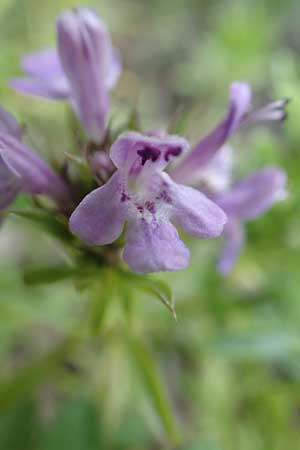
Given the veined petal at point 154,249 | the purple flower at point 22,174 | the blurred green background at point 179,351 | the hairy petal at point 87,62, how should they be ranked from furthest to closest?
the blurred green background at point 179,351, the hairy petal at point 87,62, the purple flower at point 22,174, the veined petal at point 154,249

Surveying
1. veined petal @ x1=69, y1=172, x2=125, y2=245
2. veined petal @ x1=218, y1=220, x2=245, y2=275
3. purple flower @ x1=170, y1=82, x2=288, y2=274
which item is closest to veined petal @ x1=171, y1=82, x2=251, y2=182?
purple flower @ x1=170, y1=82, x2=288, y2=274

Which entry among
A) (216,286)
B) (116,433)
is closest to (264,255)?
(216,286)

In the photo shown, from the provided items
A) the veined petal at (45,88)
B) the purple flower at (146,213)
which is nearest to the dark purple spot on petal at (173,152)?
the purple flower at (146,213)

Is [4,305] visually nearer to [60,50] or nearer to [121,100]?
[60,50]

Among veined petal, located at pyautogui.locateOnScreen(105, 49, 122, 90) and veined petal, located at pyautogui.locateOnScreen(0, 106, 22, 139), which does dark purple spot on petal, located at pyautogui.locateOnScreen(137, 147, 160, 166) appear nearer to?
veined petal, located at pyautogui.locateOnScreen(0, 106, 22, 139)

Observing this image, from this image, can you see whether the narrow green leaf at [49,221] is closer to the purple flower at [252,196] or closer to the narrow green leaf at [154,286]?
the narrow green leaf at [154,286]

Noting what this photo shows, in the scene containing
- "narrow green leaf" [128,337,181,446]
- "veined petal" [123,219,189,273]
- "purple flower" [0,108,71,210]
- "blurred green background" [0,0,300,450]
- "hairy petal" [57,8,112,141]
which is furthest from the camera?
"blurred green background" [0,0,300,450]
